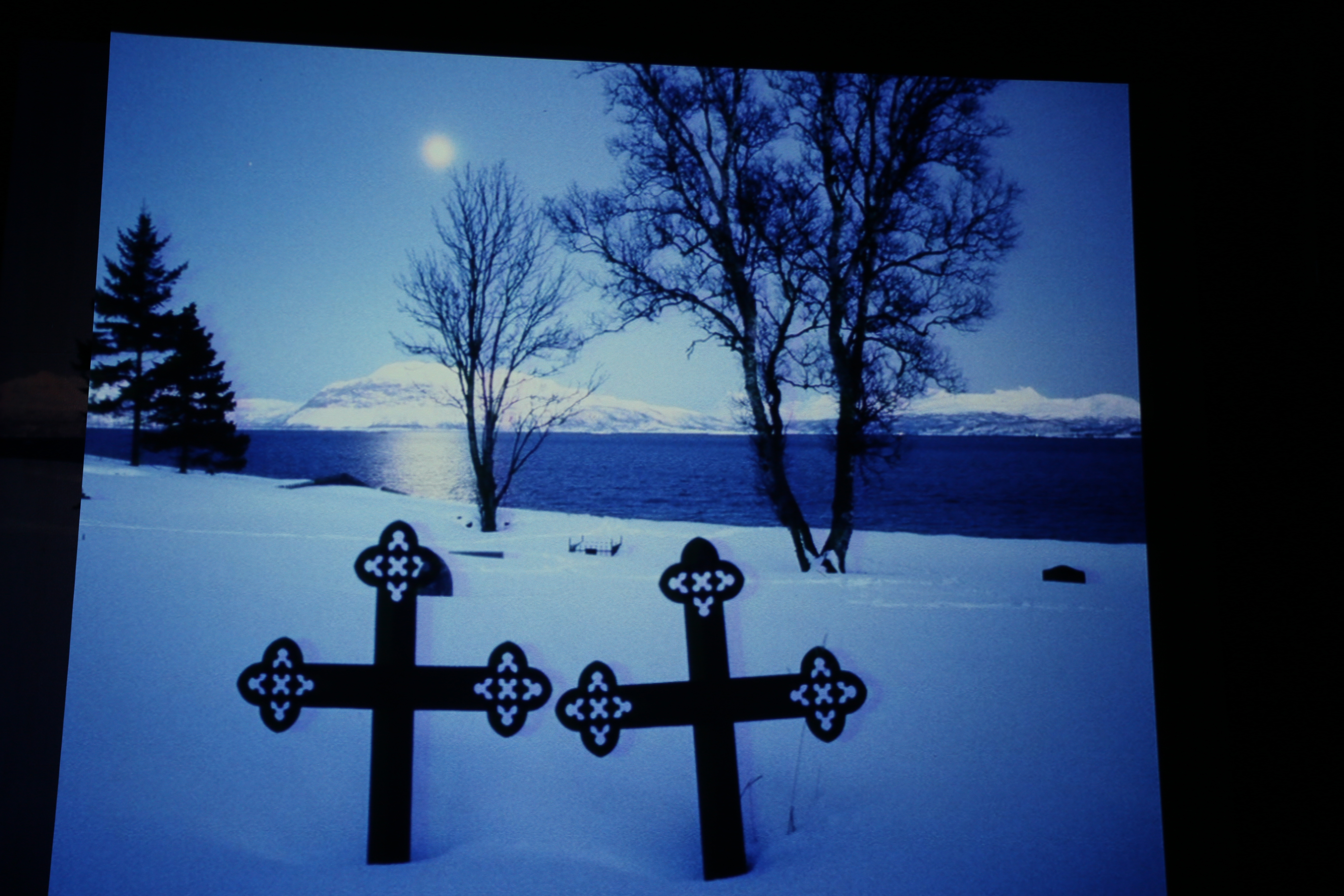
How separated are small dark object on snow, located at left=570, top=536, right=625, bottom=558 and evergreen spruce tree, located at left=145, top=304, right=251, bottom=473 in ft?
4.02

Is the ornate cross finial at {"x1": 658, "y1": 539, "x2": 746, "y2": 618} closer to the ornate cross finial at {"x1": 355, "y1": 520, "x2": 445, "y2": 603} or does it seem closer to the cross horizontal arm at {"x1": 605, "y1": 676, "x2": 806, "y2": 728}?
the cross horizontal arm at {"x1": 605, "y1": 676, "x2": 806, "y2": 728}

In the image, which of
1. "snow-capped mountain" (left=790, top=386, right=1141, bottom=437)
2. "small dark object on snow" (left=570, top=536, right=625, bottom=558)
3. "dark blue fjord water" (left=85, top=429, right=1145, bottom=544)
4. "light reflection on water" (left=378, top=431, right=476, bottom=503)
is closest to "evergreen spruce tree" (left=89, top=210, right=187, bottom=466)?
"dark blue fjord water" (left=85, top=429, right=1145, bottom=544)

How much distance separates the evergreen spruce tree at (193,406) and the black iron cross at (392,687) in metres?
1.02

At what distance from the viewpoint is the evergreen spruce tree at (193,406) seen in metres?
1.83

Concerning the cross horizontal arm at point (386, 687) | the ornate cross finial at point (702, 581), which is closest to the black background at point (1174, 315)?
the cross horizontal arm at point (386, 687)

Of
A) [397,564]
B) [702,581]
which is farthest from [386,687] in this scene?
[702,581]

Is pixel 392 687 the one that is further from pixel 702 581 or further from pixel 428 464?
pixel 428 464

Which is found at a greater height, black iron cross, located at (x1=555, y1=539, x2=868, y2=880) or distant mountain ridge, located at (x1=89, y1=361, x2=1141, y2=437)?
distant mountain ridge, located at (x1=89, y1=361, x2=1141, y2=437)

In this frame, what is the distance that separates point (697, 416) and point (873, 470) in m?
0.69

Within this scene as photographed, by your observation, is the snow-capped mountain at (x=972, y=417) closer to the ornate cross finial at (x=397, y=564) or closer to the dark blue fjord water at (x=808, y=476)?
the dark blue fjord water at (x=808, y=476)

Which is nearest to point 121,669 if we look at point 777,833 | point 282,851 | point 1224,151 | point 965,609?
point 282,851

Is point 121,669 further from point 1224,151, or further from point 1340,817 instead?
point 1224,151

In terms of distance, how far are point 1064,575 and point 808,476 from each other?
2.78ft

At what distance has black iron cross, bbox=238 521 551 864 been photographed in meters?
1.30
